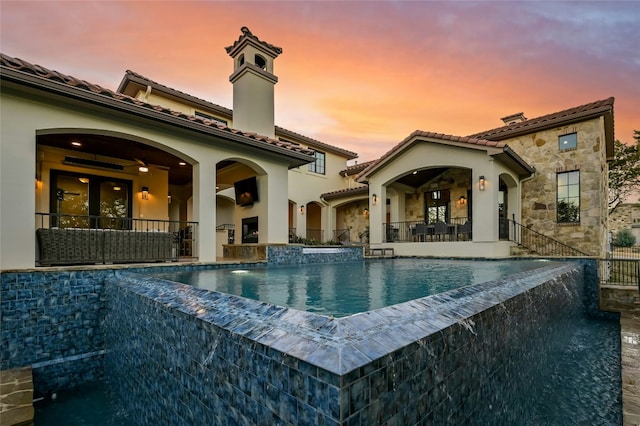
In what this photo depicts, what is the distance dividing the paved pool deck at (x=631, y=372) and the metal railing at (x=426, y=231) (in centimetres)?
563

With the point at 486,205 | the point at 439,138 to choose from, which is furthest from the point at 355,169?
the point at 486,205

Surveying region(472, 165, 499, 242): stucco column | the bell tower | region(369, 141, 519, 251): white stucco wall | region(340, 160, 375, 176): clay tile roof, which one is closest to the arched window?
the bell tower

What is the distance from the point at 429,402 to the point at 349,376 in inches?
31.7

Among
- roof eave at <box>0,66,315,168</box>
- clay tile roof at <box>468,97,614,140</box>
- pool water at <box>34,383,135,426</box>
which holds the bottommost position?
pool water at <box>34,383,135,426</box>

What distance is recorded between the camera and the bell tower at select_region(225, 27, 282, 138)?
9.85 metres

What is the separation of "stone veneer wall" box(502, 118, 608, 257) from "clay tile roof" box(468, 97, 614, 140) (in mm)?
340

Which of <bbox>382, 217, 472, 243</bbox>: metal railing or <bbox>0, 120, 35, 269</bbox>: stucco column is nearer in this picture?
<bbox>0, 120, 35, 269</bbox>: stucco column

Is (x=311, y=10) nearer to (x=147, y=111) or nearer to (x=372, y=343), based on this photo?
(x=147, y=111)

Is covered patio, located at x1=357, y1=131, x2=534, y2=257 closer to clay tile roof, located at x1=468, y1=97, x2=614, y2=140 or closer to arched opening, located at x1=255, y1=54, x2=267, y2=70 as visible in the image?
clay tile roof, located at x1=468, y1=97, x2=614, y2=140

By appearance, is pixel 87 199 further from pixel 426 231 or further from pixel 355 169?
pixel 355 169

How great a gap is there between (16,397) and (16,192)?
2.94 m

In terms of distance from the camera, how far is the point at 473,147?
1049 centimetres

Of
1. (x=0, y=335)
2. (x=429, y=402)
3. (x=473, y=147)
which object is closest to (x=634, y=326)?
(x=473, y=147)

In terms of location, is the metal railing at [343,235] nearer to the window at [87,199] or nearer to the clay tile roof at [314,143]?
the clay tile roof at [314,143]
